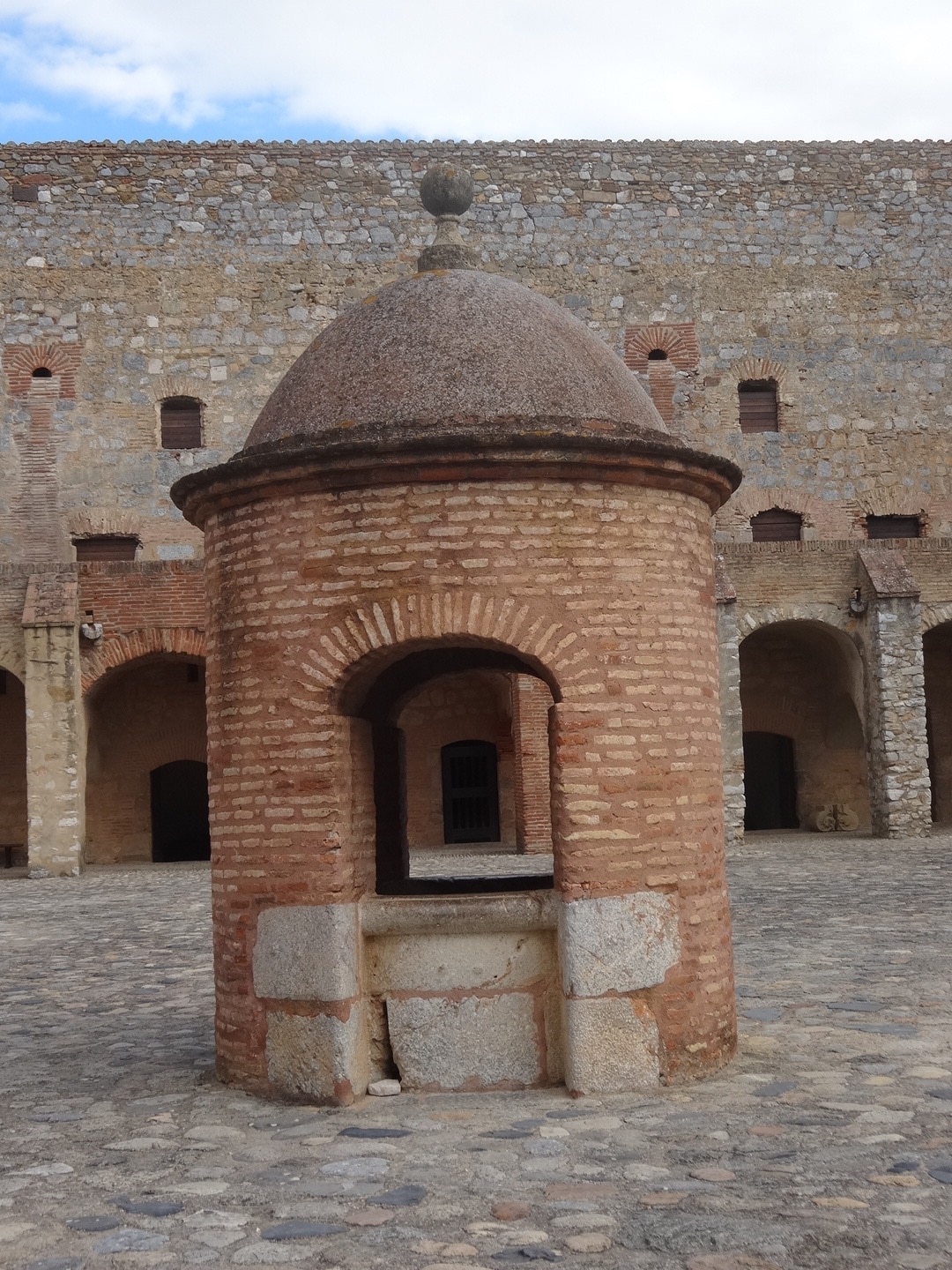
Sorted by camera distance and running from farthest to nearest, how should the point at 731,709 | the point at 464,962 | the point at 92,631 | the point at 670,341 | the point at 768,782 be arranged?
the point at 670,341, the point at 768,782, the point at 731,709, the point at 92,631, the point at 464,962

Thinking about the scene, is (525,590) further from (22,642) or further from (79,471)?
(79,471)

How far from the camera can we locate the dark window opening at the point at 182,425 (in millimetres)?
24984

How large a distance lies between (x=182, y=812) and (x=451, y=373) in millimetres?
19341

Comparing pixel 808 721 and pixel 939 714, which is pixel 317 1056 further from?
pixel 939 714

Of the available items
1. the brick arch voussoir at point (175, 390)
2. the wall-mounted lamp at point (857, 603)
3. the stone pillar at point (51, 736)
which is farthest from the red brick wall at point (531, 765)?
the brick arch voussoir at point (175, 390)

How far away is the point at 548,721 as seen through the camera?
21.1ft

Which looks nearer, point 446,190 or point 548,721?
point 548,721

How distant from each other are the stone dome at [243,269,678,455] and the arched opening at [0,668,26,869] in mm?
16172

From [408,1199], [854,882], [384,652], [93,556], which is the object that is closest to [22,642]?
[93,556]

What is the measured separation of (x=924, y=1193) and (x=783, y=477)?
21975mm

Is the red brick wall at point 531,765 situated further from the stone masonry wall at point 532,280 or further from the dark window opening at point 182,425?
the dark window opening at point 182,425

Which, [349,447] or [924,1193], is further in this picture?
[349,447]

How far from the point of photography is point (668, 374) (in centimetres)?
2566

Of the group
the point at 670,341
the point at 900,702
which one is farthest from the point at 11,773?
the point at 670,341
